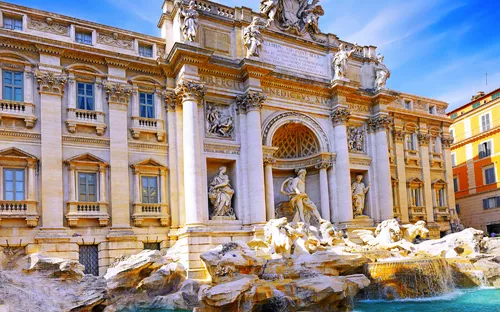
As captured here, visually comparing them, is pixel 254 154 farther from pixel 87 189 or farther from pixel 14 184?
pixel 14 184

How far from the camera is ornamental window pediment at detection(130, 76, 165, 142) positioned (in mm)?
19328

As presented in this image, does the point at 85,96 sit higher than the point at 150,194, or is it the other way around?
the point at 85,96

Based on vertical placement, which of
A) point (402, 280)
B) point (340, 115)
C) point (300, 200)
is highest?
point (340, 115)

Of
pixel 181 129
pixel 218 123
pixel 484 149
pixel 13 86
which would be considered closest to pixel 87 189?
pixel 181 129

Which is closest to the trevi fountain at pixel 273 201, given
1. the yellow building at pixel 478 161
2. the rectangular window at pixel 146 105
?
the rectangular window at pixel 146 105

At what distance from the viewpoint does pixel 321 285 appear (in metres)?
12.9

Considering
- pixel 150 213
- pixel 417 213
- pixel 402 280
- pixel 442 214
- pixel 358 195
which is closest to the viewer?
pixel 402 280

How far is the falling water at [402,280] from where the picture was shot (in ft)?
52.2

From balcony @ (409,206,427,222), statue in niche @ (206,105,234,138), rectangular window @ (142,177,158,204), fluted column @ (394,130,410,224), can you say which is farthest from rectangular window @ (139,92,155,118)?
balcony @ (409,206,427,222)

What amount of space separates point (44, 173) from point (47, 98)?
9.52 ft

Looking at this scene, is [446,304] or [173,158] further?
[173,158]

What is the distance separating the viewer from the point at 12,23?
17.8 meters

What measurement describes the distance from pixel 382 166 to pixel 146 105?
41.8 feet

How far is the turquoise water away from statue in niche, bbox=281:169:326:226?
6.40 meters
